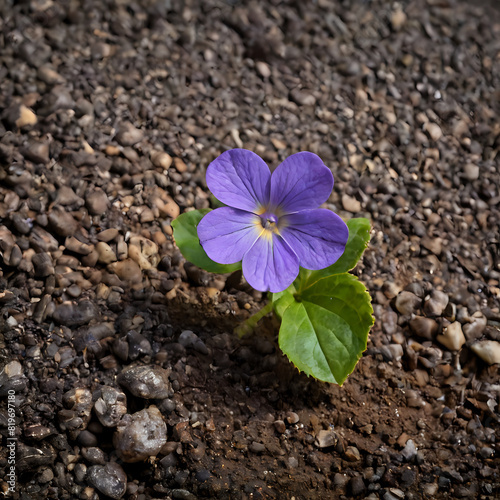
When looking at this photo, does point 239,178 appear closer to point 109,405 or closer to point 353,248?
point 353,248

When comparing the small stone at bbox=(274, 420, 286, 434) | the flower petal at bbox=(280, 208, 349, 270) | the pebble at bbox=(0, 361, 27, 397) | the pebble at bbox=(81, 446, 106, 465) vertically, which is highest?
the flower petal at bbox=(280, 208, 349, 270)

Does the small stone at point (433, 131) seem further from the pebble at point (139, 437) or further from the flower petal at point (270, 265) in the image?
the pebble at point (139, 437)

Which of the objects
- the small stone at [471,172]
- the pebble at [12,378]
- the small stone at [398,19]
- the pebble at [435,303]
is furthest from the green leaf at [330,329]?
the small stone at [398,19]

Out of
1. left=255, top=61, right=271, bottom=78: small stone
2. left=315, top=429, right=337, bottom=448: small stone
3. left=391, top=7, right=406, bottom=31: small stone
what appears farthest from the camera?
left=391, top=7, right=406, bottom=31: small stone

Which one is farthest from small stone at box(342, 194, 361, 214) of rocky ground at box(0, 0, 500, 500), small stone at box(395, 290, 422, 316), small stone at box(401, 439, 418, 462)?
small stone at box(401, 439, 418, 462)

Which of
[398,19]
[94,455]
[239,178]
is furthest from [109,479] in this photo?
[398,19]

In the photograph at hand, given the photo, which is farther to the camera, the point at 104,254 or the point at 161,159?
the point at 161,159

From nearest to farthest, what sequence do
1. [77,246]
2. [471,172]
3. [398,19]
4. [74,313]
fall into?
[74,313]
[77,246]
[471,172]
[398,19]

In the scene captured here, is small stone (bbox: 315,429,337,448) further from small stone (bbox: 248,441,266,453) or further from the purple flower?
the purple flower
